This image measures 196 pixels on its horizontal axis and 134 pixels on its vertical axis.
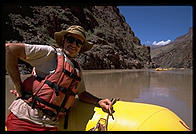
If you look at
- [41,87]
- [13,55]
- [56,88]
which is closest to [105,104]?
[56,88]

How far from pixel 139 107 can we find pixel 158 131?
318 mm

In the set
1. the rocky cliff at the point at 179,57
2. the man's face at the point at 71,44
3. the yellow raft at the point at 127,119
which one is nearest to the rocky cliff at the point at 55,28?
the man's face at the point at 71,44

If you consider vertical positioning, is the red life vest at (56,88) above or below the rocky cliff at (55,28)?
below

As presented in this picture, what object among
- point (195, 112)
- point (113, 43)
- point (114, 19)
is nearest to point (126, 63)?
point (113, 43)

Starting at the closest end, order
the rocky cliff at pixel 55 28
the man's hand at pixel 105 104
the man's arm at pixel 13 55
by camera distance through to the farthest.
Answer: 1. the man's arm at pixel 13 55
2. the man's hand at pixel 105 104
3. the rocky cliff at pixel 55 28

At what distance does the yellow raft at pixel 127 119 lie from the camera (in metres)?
1.39

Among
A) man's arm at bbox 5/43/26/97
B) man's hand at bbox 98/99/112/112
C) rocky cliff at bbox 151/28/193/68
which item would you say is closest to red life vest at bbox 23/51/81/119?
man's arm at bbox 5/43/26/97

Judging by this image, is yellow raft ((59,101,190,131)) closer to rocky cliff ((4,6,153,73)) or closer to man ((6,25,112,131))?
man ((6,25,112,131))

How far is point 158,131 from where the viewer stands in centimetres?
135

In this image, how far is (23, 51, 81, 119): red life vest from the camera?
136 centimetres

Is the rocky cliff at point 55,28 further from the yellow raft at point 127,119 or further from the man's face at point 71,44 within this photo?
the yellow raft at point 127,119

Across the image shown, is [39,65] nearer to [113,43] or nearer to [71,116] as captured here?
[71,116]

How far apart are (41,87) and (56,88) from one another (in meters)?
0.13

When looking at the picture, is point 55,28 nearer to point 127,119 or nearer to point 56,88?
point 56,88
